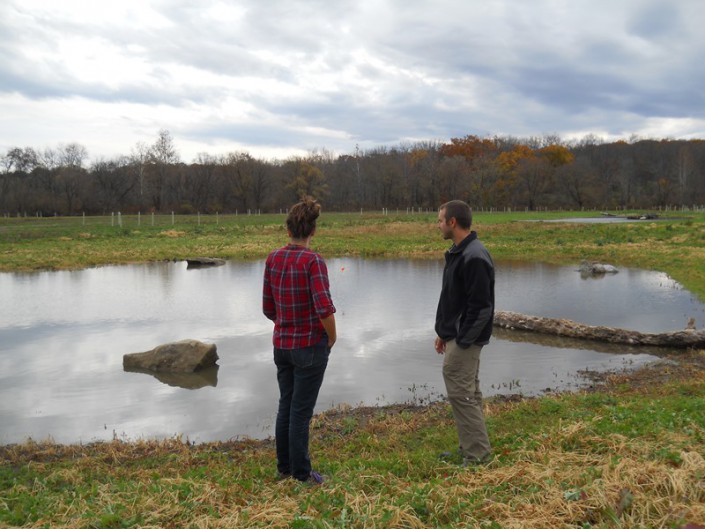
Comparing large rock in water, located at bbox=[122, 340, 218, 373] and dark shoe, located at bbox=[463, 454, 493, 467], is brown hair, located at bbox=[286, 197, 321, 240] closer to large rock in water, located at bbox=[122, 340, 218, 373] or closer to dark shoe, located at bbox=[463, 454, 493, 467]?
dark shoe, located at bbox=[463, 454, 493, 467]

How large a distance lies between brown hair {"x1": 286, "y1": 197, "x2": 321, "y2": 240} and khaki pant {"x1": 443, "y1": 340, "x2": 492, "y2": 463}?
5.31 ft

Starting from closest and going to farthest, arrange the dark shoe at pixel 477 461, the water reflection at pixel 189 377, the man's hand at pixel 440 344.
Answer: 1. the dark shoe at pixel 477 461
2. the man's hand at pixel 440 344
3. the water reflection at pixel 189 377

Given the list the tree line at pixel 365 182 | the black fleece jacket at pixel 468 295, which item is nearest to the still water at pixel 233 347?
the black fleece jacket at pixel 468 295

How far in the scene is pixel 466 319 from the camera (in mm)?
4945

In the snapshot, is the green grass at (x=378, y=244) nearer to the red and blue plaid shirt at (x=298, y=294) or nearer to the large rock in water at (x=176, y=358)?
the large rock in water at (x=176, y=358)

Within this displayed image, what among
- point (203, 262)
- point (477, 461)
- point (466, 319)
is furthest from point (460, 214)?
point (203, 262)

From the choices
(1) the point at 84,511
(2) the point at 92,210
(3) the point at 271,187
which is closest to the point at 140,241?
Answer: (1) the point at 84,511

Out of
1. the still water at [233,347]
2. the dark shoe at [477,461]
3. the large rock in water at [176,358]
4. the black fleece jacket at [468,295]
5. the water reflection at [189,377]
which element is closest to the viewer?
the black fleece jacket at [468,295]

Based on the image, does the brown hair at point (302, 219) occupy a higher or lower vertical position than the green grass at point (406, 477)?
higher

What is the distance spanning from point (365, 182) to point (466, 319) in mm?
86170

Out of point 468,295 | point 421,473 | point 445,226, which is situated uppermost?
point 445,226

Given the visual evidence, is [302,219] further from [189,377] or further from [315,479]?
[189,377]

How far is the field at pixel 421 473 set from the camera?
3.56 m

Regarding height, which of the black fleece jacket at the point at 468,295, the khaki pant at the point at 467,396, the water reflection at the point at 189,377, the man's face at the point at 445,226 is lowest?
the water reflection at the point at 189,377
